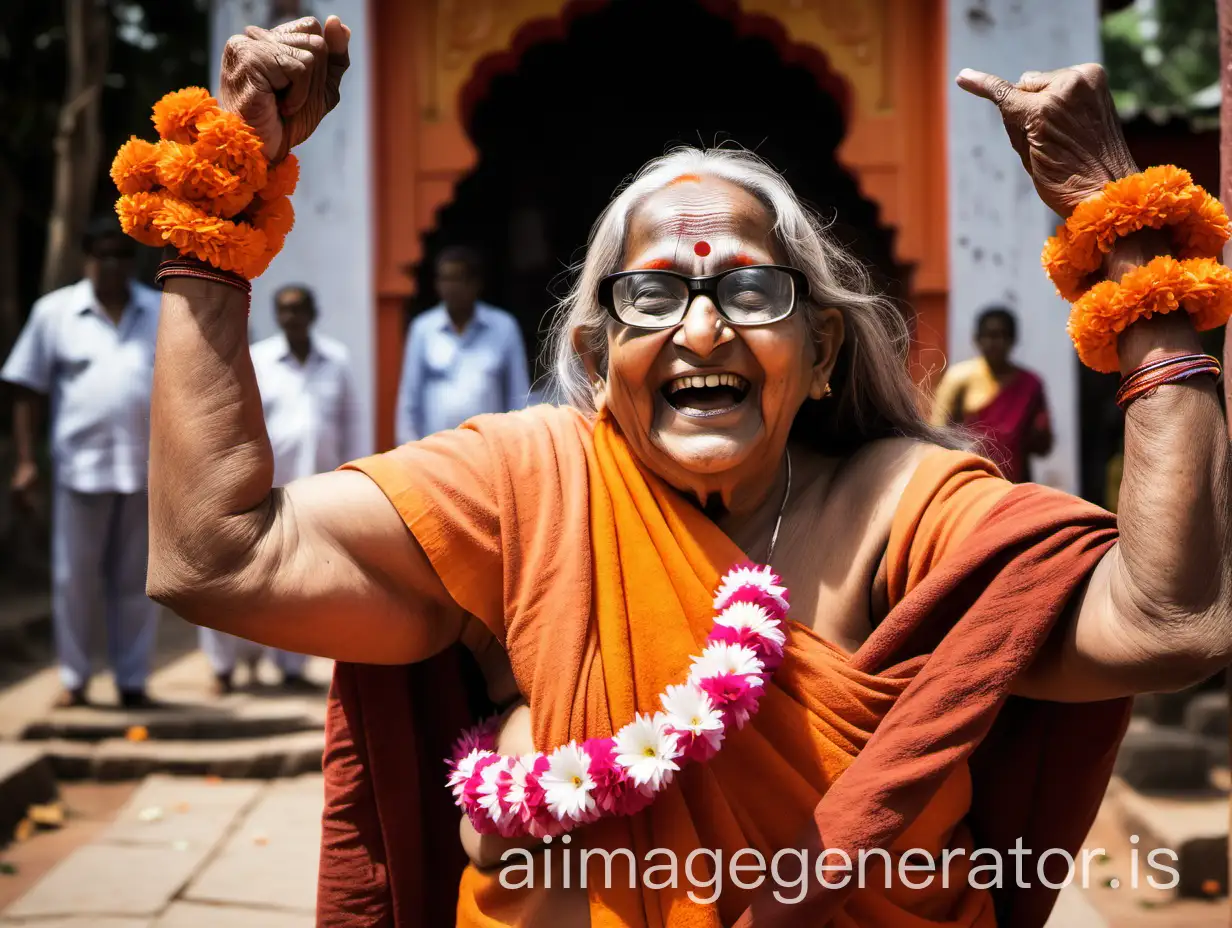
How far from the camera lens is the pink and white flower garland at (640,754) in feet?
6.51

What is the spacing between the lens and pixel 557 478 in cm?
220

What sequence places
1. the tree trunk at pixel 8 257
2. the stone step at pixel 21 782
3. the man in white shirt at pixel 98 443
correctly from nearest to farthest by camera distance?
the stone step at pixel 21 782 < the man in white shirt at pixel 98 443 < the tree trunk at pixel 8 257

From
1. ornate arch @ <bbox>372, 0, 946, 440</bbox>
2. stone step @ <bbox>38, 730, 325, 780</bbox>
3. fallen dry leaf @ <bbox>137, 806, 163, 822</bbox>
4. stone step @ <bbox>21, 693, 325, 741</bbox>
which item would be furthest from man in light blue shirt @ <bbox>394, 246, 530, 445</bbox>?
fallen dry leaf @ <bbox>137, 806, 163, 822</bbox>

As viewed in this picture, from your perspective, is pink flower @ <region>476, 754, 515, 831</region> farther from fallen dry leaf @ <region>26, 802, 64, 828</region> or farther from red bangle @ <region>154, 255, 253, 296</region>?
fallen dry leaf @ <region>26, 802, 64, 828</region>

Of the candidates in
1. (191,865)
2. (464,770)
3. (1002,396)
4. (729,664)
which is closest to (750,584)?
(729,664)

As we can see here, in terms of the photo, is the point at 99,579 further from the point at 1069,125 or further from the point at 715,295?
the point at 1069,125

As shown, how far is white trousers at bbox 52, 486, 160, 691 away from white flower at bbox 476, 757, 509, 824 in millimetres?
4429

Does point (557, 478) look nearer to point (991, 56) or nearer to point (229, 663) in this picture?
point (229, 663)

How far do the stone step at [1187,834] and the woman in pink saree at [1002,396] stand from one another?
1992 millimetres

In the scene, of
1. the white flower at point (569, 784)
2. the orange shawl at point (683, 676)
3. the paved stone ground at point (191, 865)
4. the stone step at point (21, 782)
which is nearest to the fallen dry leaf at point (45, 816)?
the stone step at point (21, 782)

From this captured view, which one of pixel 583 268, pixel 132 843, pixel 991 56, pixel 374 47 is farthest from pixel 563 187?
pixel 583 268

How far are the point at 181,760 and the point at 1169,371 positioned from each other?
4912 mm

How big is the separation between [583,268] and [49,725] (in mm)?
4539

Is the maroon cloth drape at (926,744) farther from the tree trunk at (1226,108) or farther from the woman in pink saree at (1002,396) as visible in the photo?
the woman in pink saree at (1002,396)
